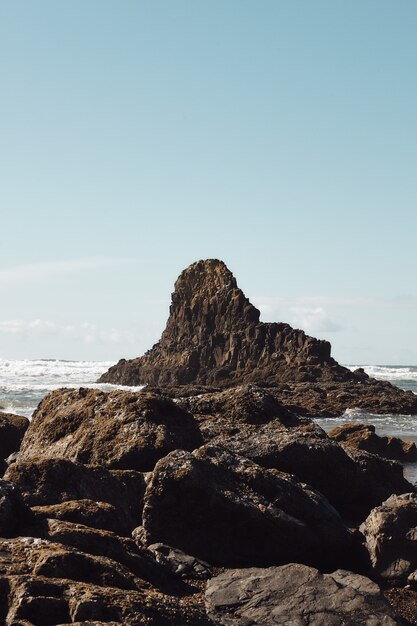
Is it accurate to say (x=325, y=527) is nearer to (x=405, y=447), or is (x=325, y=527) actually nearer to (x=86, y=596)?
(x=86, y=596)

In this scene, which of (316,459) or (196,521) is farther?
(316,459)

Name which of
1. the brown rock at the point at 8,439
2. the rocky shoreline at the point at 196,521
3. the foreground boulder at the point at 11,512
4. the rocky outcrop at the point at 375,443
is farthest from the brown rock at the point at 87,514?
the rocky outcrop at the point at 375,443

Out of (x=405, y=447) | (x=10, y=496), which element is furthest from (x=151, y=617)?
(x=405, y=447)

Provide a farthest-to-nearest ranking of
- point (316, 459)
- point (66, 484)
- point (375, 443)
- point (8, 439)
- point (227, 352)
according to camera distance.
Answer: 1. point (227, 352)
2. point (375, 443)
3. point (8, 439)
4. point (316, 459)
5. point (66, 484)

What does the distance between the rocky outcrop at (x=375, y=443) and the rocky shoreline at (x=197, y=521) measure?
25.4 ft

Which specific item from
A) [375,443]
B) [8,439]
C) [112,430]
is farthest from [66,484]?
[375,443]

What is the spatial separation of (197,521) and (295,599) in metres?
2.56

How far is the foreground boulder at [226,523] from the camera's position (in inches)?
413

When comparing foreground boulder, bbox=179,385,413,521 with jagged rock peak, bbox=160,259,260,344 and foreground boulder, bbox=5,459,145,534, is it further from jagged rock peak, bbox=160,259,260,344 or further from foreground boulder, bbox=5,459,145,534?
jagged rock peak, bbox=160,259,260,344

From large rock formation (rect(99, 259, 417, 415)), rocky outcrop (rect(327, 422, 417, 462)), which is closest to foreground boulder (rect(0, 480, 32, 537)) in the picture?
rocky outcrop (rect(327, 422, 417, 462))

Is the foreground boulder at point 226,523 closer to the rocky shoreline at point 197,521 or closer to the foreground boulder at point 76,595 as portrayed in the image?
the rocky shoreline at point 197,521

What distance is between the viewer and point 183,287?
104 metres

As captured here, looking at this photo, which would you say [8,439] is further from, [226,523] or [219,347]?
[219,347]

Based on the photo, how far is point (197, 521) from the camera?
10.7 m
